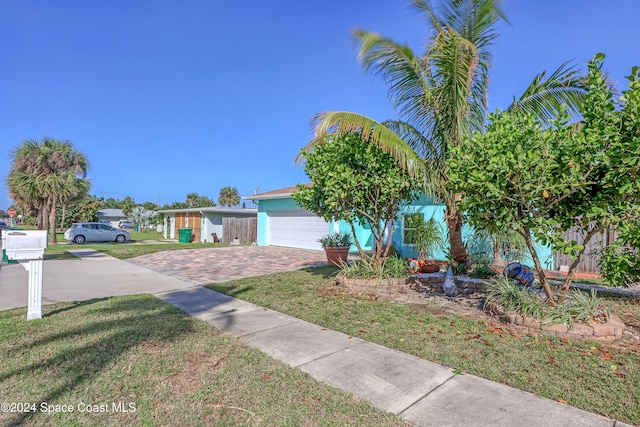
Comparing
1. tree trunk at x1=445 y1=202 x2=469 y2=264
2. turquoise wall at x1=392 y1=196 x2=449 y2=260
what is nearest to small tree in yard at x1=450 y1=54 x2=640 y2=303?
tree trunk at x1=445 y1=202 x2=469 y2=264

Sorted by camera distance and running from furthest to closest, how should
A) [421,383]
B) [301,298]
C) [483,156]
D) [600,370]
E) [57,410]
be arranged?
1. [301,298]
2. [483,156]
3. [600,370]
4. [421,383]
5. [57,410]

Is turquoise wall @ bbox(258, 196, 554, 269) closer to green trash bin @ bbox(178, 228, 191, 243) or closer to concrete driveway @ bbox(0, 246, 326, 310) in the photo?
concrete driveway @ bbox(0, 246, 326, 310)

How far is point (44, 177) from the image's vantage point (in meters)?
20.0

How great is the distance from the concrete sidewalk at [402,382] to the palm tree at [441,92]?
10.8 feet

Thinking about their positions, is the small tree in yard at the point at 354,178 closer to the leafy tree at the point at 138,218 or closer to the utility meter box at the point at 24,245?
the utility meter box at the point at 24,245

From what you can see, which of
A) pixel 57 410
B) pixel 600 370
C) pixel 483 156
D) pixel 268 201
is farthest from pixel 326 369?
pixel 268 201

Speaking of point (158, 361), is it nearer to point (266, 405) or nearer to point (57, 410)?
point (57, 410)

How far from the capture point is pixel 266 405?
2926 millimetres

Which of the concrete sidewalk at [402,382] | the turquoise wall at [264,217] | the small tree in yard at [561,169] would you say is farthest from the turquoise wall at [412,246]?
the concrete sidewalk at [402,382]

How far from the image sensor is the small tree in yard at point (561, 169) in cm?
405

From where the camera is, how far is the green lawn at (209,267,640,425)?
3.18 meters

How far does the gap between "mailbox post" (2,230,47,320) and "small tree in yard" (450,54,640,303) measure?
592 cm

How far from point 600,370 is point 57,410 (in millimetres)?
4944

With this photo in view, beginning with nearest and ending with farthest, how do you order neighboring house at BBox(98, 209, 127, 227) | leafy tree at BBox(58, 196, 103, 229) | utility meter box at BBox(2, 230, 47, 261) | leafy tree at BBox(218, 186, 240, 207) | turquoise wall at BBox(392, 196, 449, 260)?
1. utility meter box at BBox(2, 230, 47, 261)
2. turquoise wall at BBox(392, 196, 449, 260)
3. leafy tree at BBox(58, 196, 103, 229)
4. leafy tree at BBox(218, 186, 240, 207)
5. neighboring house at BBox(98, 209, 127, 227)
